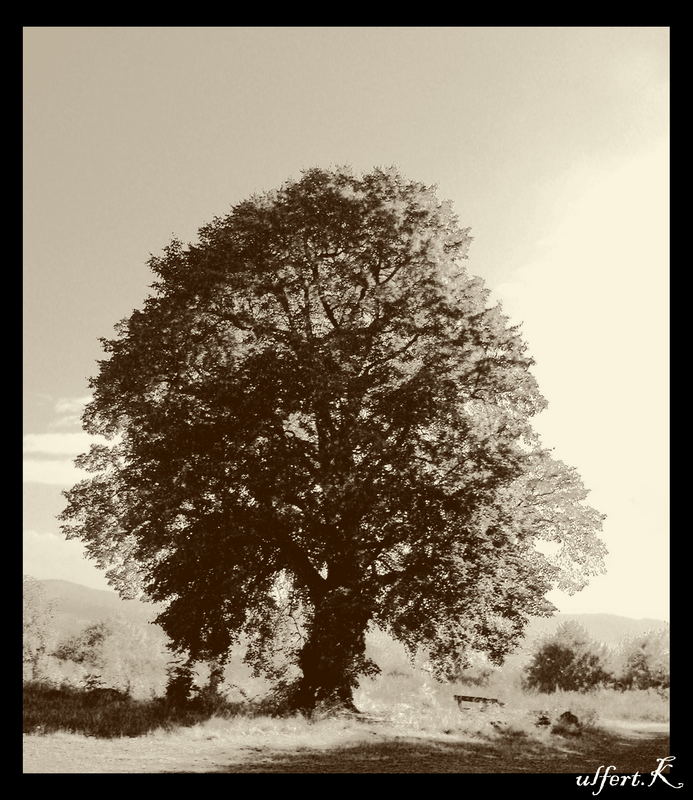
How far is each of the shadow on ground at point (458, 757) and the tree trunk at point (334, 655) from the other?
229 cm

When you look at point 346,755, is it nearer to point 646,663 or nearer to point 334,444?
point 334,444

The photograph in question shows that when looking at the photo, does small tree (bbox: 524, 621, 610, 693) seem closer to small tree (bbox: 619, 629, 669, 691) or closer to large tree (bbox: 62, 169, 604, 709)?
small tree (bbox: 619, 629, 669, 691)

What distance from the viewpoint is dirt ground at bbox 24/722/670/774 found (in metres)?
10.5

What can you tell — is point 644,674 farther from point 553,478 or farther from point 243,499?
point 243,499

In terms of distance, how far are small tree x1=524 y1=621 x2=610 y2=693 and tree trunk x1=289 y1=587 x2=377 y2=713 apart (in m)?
26.6

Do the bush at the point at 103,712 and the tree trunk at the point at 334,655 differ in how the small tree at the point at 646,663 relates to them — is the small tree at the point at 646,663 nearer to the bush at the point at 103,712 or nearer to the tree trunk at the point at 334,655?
the tree trunk at the point at 334,655

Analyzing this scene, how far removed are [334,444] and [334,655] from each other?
5.68 metres

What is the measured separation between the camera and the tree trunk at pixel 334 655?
51.5 ft

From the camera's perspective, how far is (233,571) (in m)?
16.2

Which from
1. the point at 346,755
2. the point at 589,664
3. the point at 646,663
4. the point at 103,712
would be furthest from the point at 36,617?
the point at 346,755

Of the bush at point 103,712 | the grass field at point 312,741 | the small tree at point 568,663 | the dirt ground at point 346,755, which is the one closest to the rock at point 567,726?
the grass field at point 312,741

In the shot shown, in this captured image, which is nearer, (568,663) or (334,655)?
(334,655)

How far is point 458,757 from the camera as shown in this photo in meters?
12.3
